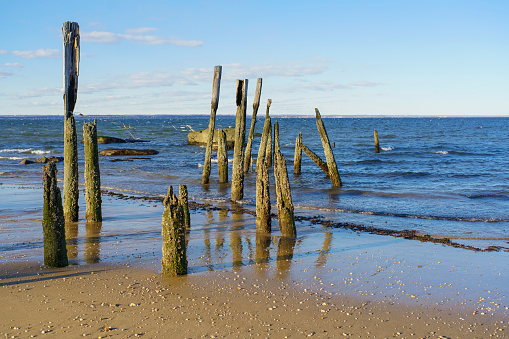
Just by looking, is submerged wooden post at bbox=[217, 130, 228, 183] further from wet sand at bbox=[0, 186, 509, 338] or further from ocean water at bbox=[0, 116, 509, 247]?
wet sand at bbox=[0, 186, 509, 338]

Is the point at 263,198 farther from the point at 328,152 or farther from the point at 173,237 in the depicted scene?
the point at 328,152

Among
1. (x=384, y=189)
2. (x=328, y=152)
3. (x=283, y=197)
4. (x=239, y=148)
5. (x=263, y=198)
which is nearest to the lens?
(x=283, y=197)

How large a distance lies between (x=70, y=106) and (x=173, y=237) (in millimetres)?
4246

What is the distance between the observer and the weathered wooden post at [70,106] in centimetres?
835

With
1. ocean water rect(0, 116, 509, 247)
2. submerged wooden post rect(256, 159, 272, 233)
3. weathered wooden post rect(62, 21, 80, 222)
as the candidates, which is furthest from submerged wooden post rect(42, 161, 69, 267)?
ocean water rect(0, 116, 509, 247)

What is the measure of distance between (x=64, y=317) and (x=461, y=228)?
9136mm

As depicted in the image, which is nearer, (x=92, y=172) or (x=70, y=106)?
(x=70, y=106)

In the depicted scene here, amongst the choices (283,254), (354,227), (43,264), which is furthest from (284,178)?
(43,264)

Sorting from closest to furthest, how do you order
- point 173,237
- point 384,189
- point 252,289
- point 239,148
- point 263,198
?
point 252,289 < point 173,237 < point 263,198 < point 239,148 < point 384,189

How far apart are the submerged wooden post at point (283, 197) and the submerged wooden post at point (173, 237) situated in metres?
2.79

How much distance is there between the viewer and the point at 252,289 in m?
5.75

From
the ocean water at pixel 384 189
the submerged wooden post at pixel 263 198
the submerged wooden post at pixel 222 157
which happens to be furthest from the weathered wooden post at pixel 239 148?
the submerged wooden post at pixel 263 198

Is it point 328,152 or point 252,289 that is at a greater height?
point 328,152

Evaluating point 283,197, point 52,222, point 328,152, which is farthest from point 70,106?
point 328,152
